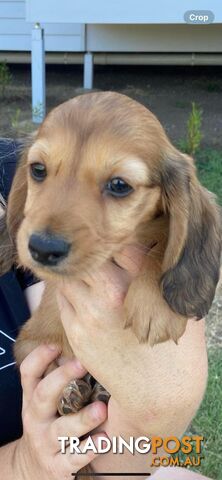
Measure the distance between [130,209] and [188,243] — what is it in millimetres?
185

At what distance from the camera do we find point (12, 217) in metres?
1.94

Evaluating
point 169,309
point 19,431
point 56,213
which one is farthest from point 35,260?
point 19,431

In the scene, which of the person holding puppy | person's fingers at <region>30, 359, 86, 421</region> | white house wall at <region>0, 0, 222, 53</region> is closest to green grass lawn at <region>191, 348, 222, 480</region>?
the person holding puppy

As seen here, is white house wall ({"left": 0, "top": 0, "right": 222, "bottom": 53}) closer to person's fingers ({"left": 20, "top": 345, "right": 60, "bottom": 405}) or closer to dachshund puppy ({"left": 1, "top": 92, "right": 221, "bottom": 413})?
dachshund puppy ({"left": 1, "top": 92, "right": 221, "bottom": 413})

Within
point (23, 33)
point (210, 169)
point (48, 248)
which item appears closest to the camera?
point (48, 248)

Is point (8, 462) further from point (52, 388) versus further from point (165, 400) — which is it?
point (165, 400)

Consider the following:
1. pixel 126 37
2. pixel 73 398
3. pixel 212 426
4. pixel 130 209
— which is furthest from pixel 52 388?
pixel 126 37

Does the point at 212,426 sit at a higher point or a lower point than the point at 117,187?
lower

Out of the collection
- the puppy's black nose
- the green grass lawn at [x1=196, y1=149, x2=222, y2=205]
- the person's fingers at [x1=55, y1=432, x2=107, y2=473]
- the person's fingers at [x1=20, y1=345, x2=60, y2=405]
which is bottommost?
the green grass lawn at [x1=196, y1=149, x2=222, y2=205]

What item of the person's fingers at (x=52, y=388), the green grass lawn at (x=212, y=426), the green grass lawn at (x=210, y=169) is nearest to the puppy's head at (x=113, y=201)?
the person's fingers at (x=52, y=388)

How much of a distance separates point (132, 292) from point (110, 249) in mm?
129

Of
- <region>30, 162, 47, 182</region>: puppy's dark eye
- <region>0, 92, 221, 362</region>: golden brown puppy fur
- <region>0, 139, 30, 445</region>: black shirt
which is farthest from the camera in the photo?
<region>0, 139, 30, 445</region>: black shirt

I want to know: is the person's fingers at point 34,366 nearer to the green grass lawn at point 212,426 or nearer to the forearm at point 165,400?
the forearm at point 165,400

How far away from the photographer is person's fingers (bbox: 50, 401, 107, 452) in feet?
5.57
